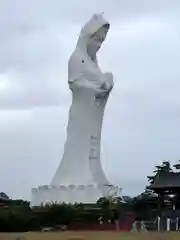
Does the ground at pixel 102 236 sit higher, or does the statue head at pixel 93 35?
the statue head at pixel 93 35

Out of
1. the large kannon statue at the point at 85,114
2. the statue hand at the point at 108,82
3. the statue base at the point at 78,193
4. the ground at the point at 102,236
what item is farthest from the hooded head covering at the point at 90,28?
the ground at the point at 102,236

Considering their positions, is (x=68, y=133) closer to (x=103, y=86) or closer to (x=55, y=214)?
(x=103, y=86)

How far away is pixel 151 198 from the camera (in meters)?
28.7

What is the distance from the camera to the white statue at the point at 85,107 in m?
39.4

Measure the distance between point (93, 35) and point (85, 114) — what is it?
4673mm

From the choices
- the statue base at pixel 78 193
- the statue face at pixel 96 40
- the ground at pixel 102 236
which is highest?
the statue face at pixel 96 40

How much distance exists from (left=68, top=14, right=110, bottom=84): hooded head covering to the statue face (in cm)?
13

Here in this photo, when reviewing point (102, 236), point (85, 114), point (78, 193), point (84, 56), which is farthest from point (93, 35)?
point (102, 236)

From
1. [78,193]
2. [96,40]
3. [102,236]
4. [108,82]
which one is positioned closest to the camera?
[102,236]

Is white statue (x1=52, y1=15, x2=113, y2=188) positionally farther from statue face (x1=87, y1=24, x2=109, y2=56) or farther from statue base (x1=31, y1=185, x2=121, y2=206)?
statue base (x1=31, y1=185, x2=121, y2=206)

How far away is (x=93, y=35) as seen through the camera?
3978cm

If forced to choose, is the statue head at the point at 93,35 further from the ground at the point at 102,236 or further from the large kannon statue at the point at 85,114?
the ground at the point at 102,236

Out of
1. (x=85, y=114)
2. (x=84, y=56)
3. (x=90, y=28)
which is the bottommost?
(x=85, y=114)

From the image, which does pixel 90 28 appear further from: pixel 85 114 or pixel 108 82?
pixel 85 114
